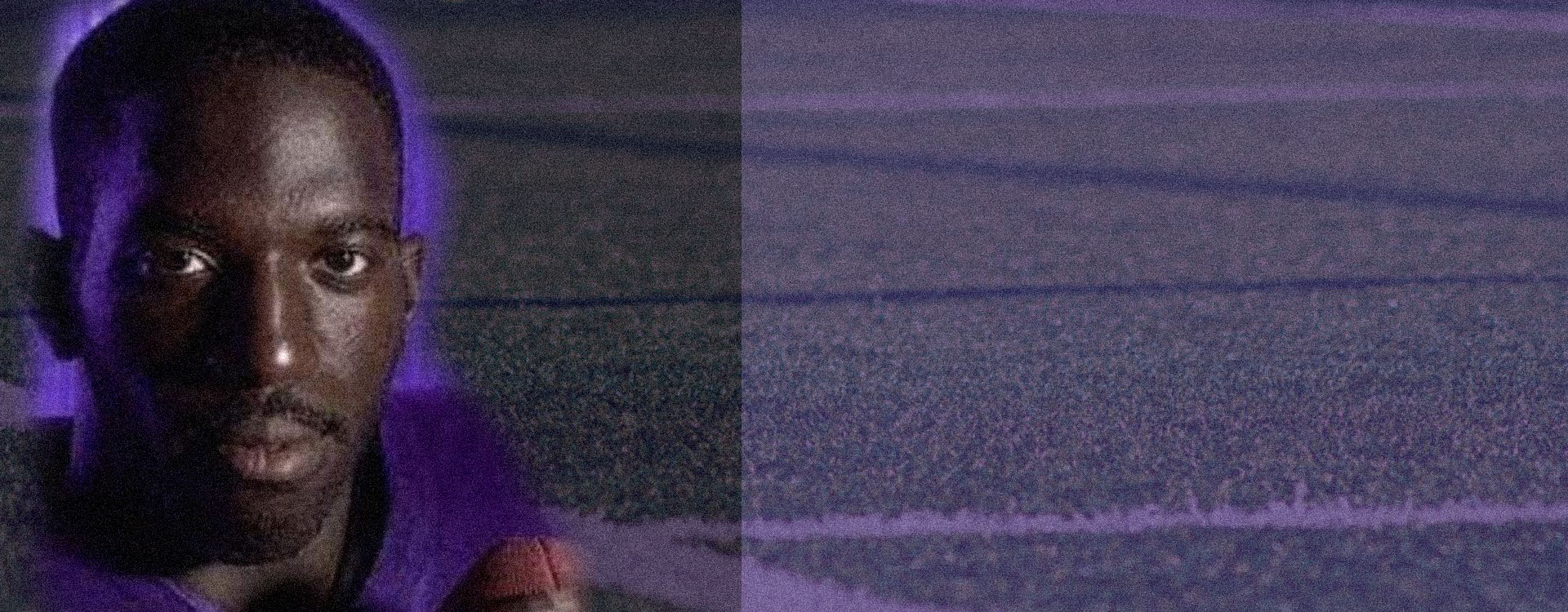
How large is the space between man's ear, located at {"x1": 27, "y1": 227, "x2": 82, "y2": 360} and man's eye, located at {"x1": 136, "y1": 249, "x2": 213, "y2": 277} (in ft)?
0.14

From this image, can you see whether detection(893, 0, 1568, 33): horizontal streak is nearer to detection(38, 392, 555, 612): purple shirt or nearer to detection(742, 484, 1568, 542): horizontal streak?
detection(742, 484, 1568, 542): horizontal streak

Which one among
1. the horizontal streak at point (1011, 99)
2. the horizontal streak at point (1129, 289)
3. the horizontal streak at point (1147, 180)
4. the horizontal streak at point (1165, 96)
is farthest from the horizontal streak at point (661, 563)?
the horizontal streak at point (1165, 96)

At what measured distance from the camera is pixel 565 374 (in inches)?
277

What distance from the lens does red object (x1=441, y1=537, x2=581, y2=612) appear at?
1.08m

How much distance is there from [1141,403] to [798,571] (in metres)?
1.88

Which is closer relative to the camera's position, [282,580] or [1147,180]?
[282,580]

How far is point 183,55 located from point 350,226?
81mm

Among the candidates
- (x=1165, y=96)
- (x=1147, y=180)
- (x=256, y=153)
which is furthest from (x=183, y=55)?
(x=1165, y=96)

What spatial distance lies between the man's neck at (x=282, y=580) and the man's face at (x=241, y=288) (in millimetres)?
53

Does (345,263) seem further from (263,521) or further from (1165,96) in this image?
(1165,96)

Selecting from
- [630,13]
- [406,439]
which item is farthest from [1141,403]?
[630,13]

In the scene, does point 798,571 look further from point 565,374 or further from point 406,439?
point 406,439

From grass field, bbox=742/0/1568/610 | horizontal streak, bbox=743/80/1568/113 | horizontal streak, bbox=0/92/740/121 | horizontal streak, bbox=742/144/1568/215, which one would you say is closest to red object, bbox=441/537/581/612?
grass field, bbox=742/0/1568/610

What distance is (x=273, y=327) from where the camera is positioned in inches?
37.4
